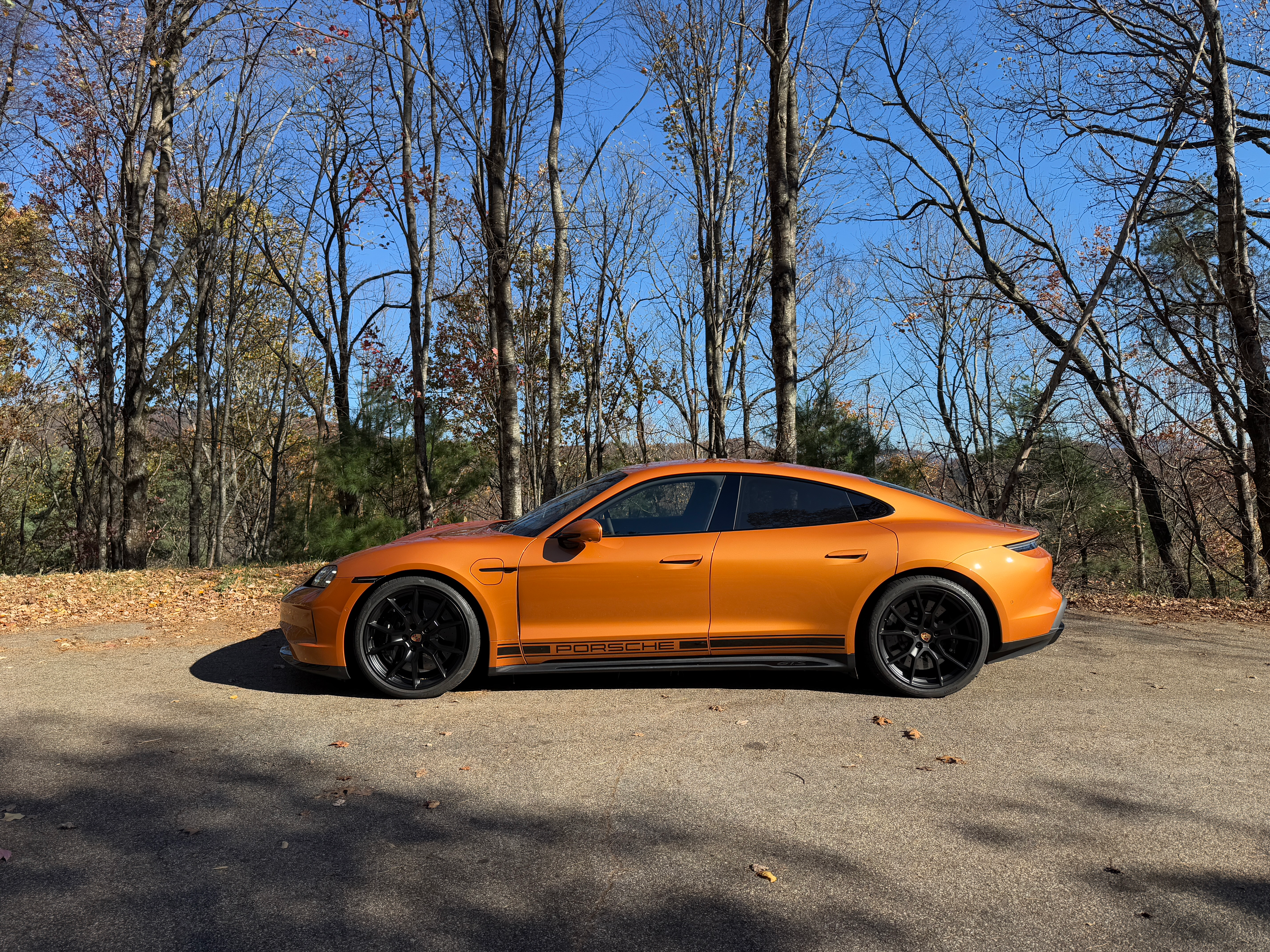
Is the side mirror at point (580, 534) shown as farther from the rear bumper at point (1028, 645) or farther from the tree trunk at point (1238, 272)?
the tree trunk at point (1238, 272)

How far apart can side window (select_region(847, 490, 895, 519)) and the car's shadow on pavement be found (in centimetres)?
100

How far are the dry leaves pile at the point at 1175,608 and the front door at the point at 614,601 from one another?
5.03 m

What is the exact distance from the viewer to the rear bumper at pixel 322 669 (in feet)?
15.6

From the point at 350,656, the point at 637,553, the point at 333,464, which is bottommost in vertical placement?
the point at 350,656

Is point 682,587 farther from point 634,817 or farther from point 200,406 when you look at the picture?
point 200,406

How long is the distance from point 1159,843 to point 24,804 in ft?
14.1

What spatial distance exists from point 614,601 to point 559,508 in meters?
0.82

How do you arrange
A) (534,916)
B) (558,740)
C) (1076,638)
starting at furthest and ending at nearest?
(1076,638) → (558,740) → (534,916)

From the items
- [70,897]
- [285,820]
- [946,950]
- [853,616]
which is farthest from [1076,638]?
[70,897]

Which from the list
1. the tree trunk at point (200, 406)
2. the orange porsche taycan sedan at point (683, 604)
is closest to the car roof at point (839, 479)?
the orange porsche taycan sedan at point (683, 604)

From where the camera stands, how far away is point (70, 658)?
5781 mm

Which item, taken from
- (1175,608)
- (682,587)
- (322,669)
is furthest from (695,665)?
(1175,608)

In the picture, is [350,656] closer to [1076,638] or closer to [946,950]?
[946,950]

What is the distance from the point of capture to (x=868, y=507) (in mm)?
5055
